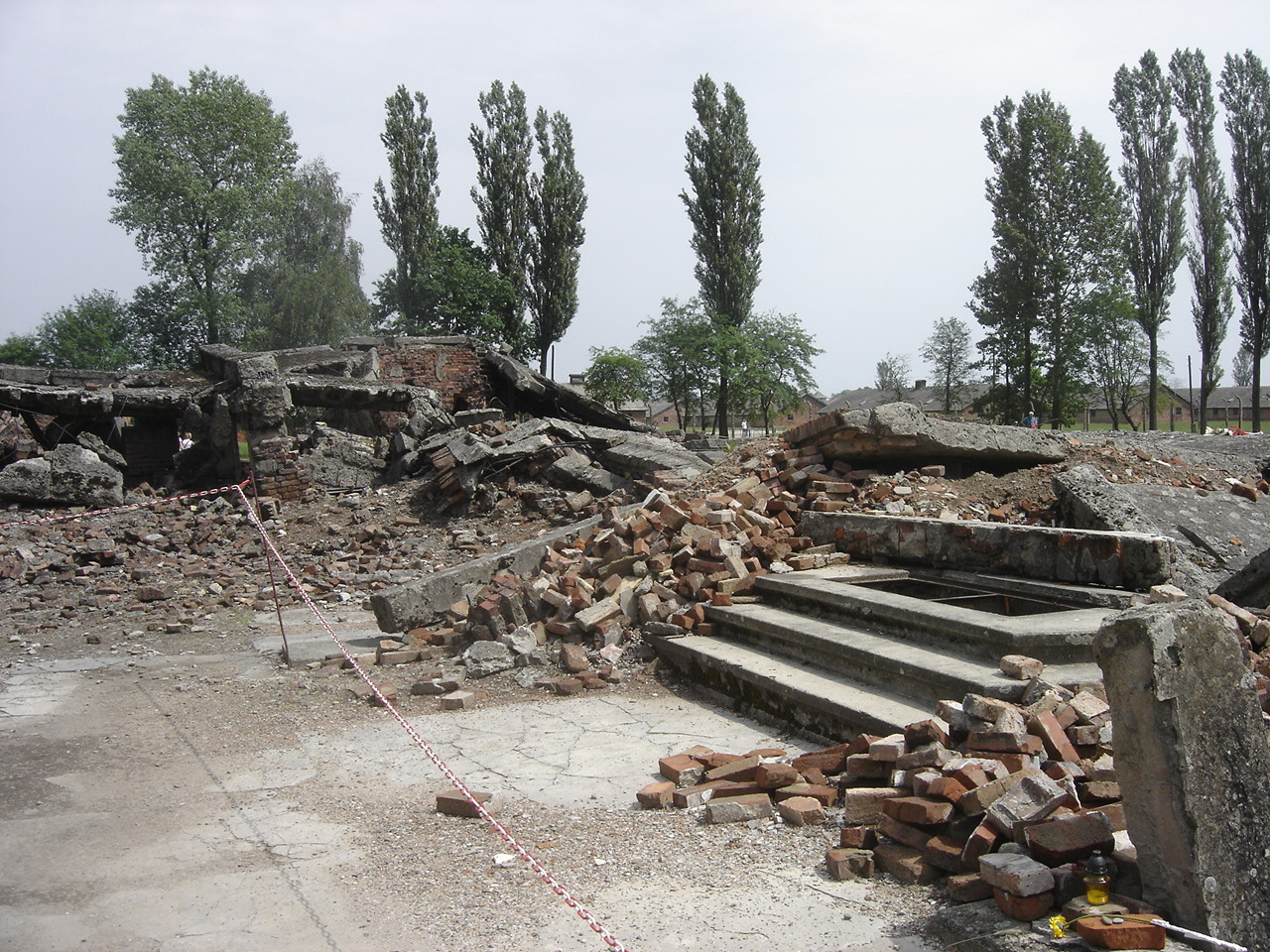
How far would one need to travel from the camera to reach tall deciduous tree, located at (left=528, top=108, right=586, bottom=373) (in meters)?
33.0

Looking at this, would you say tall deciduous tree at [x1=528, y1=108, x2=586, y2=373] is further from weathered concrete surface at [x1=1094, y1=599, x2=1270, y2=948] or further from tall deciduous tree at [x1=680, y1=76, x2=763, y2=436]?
weathered concrete surface at [x1=1094, y1=599, x2=1270, y2=948]

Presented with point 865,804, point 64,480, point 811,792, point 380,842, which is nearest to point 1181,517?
point 811,792

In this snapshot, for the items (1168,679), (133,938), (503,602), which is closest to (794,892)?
(1168,679)

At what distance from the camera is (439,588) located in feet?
24.7

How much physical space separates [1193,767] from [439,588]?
20.0 ft

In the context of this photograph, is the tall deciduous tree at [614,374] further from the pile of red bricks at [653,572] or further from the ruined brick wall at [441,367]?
the pile of red bricks at [653,572]

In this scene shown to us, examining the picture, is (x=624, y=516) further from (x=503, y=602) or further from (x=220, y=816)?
(x=220, y=816)

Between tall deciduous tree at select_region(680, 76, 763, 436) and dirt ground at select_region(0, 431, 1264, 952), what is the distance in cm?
2577

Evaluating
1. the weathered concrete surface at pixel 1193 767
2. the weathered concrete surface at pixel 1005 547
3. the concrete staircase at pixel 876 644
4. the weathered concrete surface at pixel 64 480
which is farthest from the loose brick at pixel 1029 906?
the weathered concrete surface at pixel 64 480

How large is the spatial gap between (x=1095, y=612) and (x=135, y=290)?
42678 mm

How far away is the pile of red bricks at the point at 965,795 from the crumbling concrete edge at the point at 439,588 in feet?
13.0

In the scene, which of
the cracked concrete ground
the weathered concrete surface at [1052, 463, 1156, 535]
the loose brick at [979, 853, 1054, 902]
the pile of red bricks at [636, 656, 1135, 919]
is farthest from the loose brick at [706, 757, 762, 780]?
the weathered concrete surface at [1052, 463, 1156, 535]

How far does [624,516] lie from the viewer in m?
8.23

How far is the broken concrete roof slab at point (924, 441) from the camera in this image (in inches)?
294
